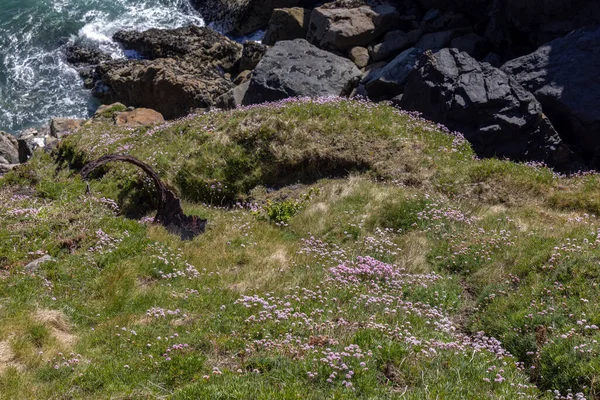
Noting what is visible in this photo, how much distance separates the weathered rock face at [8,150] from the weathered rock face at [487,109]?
64.1 ft

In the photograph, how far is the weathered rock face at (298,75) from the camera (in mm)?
21500

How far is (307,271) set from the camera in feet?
35.3

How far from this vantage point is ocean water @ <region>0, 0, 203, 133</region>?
33.4 m

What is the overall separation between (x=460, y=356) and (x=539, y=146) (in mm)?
11444

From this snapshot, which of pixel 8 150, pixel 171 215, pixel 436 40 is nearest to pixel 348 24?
pixel 436 40

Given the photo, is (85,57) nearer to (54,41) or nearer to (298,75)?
(54,41)

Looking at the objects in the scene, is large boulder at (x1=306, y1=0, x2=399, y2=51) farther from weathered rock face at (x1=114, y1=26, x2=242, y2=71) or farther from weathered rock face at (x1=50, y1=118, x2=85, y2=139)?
weathered rock face at (x1=50, y1=118, x2=85, y2=139)

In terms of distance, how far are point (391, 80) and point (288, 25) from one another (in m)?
12.4

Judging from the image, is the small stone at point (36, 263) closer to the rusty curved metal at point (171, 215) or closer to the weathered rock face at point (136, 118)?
the rusty curved metal at point (171, 215)

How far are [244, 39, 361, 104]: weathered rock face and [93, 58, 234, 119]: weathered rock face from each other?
16.5 ft

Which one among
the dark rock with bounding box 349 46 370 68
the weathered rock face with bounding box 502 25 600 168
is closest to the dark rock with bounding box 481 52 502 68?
the weathered rock face with bounding box 502 25 600 168

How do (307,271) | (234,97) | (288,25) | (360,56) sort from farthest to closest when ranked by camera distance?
1. (288,25)
2. (360,56)
3. (234,97)
4. (307,271)

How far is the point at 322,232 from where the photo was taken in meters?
13.2

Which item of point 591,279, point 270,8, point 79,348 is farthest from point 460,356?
point 270,8
